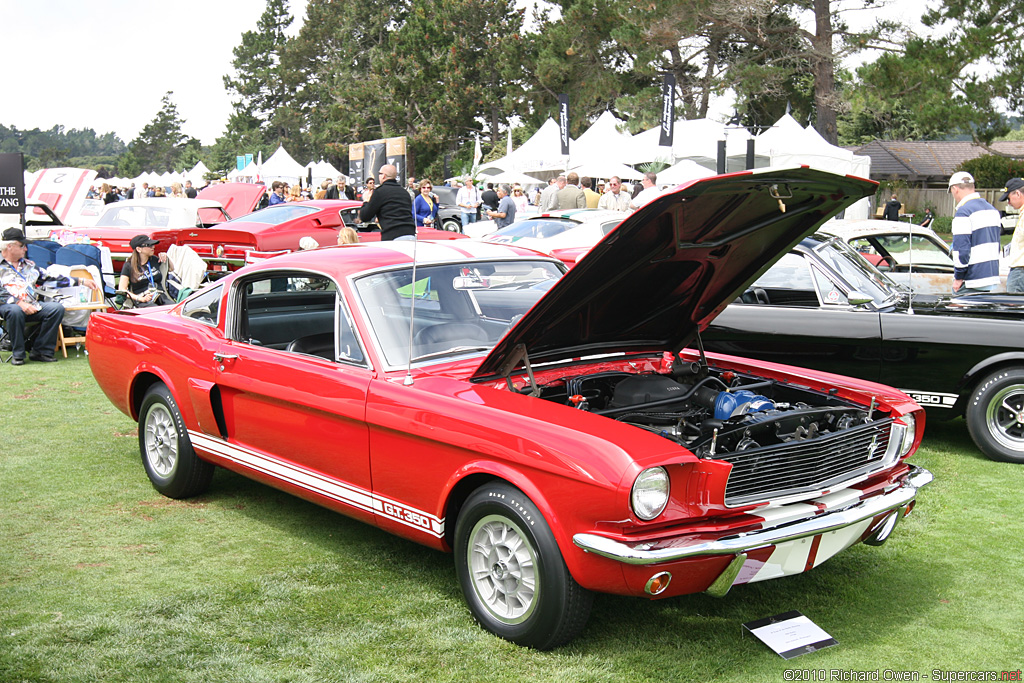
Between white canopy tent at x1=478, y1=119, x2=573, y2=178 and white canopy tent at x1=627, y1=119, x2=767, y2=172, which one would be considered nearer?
white canopy tent at x1=627, y1=119, x2=767, y2=172

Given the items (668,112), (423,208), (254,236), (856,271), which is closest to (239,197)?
(423,208)

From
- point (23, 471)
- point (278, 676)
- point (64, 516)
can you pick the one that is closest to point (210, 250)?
point (23, 471)

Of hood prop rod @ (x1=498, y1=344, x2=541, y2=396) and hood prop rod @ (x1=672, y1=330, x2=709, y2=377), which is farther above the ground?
hood prop rod @ (x1=498, y1=344, x2=541, y2=396)

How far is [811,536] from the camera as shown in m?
3.42

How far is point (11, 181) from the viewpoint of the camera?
46.0ft

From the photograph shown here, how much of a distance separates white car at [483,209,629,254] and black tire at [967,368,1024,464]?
517 cm

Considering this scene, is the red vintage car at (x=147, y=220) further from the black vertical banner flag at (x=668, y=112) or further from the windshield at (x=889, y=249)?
the black vertical banner flag at (x=668, y=112)

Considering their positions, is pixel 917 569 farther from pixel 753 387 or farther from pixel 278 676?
pixel 278 676

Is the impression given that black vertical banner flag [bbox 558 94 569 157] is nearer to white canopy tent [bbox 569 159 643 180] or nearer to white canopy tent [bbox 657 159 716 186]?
white canopy tent [bbox 569 159 643 180]

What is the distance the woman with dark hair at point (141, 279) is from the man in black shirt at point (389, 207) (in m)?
2.78

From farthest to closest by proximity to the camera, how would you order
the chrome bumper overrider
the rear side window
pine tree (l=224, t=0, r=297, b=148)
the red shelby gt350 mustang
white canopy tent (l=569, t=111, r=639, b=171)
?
1. pine tree (l=224, t=0, r=297, b=148)
2. white canopy tent (l=569, t=111, r=639, b=171)
3. the rear side window
4. the red shelby gt350 mustang
5. the chrome bumper overrider

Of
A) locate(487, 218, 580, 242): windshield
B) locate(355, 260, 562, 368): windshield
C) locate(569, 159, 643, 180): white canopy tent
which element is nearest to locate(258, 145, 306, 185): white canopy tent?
locate(569, 159, 643, 180): white canopy tent

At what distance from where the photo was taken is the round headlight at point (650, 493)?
3178mm

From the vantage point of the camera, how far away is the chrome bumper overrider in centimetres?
311
